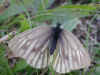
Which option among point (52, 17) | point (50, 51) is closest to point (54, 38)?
point (50, 51)

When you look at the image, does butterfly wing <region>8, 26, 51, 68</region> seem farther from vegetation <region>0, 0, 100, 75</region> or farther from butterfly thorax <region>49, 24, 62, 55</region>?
vegetation <region>0, 0, 100, 75</region>

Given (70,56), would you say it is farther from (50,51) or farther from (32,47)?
(32,47)

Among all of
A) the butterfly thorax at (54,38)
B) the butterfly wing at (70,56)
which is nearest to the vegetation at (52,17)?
the butterfly thorax at (54,38)

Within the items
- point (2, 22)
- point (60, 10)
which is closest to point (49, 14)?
point (60, 10)

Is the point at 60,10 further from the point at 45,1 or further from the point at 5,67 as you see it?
the point at 5,67

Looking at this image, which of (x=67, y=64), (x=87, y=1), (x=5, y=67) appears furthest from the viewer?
(x=87, y=1)

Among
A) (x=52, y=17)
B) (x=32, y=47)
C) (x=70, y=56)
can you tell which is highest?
(x=52, y=17)

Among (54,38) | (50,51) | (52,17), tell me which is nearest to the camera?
(50,51)
